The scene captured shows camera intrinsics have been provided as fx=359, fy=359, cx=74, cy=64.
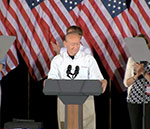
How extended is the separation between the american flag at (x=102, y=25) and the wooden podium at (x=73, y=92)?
2.80m

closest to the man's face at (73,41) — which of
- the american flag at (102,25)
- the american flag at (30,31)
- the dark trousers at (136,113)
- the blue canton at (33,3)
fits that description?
the dark trousers at (136,113)

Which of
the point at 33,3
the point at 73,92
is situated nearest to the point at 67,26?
the point at 33,3

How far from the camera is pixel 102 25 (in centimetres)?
499

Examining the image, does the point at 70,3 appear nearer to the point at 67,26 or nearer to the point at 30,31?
the point at 67,26

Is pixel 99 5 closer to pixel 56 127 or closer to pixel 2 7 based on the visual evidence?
pixel 2 7

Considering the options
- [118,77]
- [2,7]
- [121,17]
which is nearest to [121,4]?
[121,17]

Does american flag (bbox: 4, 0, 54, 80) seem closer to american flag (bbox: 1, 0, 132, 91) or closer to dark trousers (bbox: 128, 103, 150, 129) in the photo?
american flag (bbox: 1, 0, 132, 91)

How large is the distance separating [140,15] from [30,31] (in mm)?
1557

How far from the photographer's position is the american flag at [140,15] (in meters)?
4.91

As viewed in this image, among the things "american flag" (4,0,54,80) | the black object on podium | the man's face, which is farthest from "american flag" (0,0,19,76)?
the man's face

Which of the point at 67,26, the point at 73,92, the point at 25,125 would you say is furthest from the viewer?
the point at 67,26

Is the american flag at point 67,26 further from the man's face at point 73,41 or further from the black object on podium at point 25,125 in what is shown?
the man's face at point 73,41

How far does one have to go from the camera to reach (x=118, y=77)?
16.5 feet

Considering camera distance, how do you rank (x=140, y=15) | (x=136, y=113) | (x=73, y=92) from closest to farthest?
(x=73, y=92) < (x=136, y=113) < (x=140, y=15)
